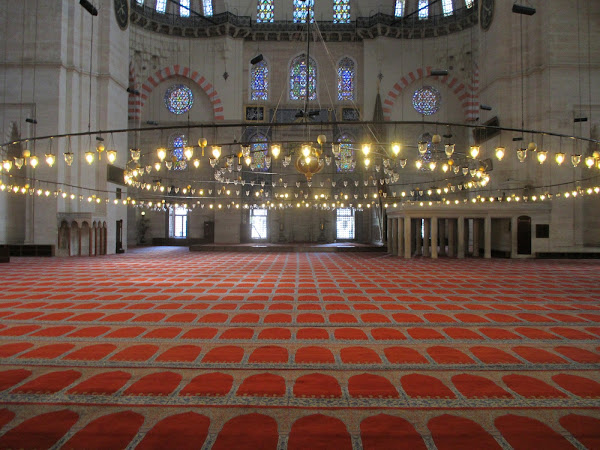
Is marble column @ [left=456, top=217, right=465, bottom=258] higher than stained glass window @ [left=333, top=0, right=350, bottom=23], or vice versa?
stained glass window @ [left=333, top=0, right=350, bottom=23]

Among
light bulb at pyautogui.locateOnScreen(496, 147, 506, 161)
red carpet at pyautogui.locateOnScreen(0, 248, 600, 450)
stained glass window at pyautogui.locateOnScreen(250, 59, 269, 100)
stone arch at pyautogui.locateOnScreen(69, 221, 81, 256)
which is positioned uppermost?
stained glass window at pyautogui.locateOnScreen(250, 59, 269, 100)

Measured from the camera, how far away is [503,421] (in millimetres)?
2027

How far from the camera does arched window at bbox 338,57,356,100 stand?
18859mm

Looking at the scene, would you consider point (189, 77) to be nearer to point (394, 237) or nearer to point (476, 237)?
point (394, 237)

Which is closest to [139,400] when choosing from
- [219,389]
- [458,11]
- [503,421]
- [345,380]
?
[219,389]

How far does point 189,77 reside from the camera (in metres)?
18.5

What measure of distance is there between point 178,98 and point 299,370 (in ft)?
61.5

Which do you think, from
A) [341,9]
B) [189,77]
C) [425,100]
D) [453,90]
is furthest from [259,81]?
[453,90]

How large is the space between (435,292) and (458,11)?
16.4 m

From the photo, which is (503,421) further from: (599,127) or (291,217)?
(291,217)

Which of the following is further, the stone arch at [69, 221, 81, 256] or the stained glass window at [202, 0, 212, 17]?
the stained glass window at [202, 0, 212, 17]

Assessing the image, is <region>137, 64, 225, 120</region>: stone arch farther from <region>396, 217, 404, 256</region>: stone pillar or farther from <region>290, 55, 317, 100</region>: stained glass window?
<region>396, 217, 404, 256</region>: stone pillar

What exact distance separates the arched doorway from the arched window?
9.90m

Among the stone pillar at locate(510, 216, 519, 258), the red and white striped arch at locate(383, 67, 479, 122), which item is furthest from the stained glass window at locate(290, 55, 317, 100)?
the stone pillar at locate(510, 216, 519, 258)
